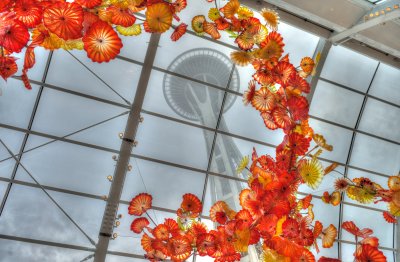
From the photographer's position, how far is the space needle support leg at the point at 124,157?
28.7 feet

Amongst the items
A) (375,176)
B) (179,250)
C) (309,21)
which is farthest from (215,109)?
(375,176)

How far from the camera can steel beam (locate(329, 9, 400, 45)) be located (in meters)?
9.14

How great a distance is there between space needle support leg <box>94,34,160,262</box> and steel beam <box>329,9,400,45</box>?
510cm

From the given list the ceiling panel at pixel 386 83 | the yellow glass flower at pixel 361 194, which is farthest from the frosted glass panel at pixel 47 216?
the ceiling panel at pixel 386 83

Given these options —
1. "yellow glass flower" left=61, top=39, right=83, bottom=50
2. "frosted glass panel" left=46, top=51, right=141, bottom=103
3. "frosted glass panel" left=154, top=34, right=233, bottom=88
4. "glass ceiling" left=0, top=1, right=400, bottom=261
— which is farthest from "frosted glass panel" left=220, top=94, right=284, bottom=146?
"yellow glass flower" left=61, top=39, right=83, bottom=50

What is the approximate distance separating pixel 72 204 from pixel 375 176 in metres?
10.2

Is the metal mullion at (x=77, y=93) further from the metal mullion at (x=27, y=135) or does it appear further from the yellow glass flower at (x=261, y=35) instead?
the yellow glass flower at (x=261, y=35)

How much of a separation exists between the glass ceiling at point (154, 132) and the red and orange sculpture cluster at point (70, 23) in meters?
4.75

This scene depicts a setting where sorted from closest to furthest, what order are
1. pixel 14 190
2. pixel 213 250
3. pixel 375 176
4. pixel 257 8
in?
1. pixel 213 250
2. pixel 14 190
3. pixel 257 8
4. pixel 375 176

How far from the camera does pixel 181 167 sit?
10609mm

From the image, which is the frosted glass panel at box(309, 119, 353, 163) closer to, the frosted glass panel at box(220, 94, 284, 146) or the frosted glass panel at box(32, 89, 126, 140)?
the frosted glass panel at box(220, 94, 284, 146)

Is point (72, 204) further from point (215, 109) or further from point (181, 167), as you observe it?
point (215, 109)

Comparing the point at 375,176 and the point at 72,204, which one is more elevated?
the point at 375,176

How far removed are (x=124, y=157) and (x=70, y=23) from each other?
5.28 m
